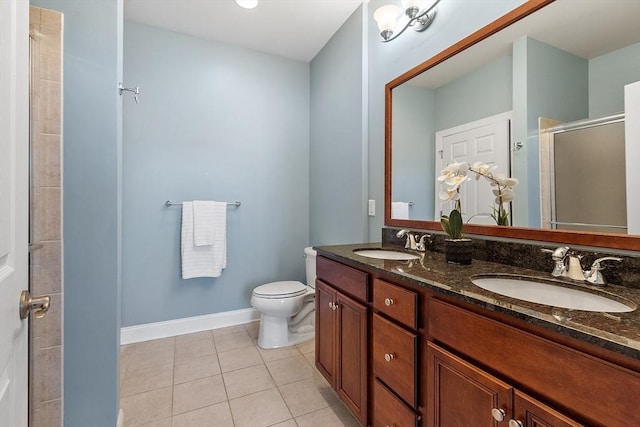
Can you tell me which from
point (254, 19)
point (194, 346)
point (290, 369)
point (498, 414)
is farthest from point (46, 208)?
point (254, 19)

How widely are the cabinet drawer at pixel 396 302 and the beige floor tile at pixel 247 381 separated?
1.02 metres

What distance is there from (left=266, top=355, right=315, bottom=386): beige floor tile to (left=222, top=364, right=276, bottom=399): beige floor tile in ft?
0.15

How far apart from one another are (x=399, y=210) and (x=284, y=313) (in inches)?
44.8

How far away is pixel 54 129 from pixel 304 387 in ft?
5.84

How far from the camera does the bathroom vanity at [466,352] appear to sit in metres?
0.53

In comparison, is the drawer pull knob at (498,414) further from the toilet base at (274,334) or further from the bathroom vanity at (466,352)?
the toilet base at (274,334)

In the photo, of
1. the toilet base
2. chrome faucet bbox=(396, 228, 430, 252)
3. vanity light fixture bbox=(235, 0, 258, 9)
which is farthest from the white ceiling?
the toilet base

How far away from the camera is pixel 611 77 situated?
92cm

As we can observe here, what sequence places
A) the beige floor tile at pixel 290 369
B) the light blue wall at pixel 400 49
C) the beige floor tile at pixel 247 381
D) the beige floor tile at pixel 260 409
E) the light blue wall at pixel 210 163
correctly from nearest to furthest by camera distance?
the light blue wall at pixel 400 49 < the beige floor tile at pixel 260 409 < the beige floor tile at pixel 247 381 < the beige floor tile at pixel 290 369 < the light blue wall at pixel 210 163

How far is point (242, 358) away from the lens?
6.62ft

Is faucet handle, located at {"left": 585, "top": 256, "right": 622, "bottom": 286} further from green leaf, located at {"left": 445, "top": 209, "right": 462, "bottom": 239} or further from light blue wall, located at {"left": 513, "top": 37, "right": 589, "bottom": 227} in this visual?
green leaf, located at {"left": 445, "top": 209, "right": 462, "bottom": 239}

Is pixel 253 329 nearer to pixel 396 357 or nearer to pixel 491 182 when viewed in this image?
pixel 396 357

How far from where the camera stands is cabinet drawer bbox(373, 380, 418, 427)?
985 millimetres

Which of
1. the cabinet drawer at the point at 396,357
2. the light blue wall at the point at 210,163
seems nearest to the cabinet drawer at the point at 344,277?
the cabinet drawer at the point at 396,357
